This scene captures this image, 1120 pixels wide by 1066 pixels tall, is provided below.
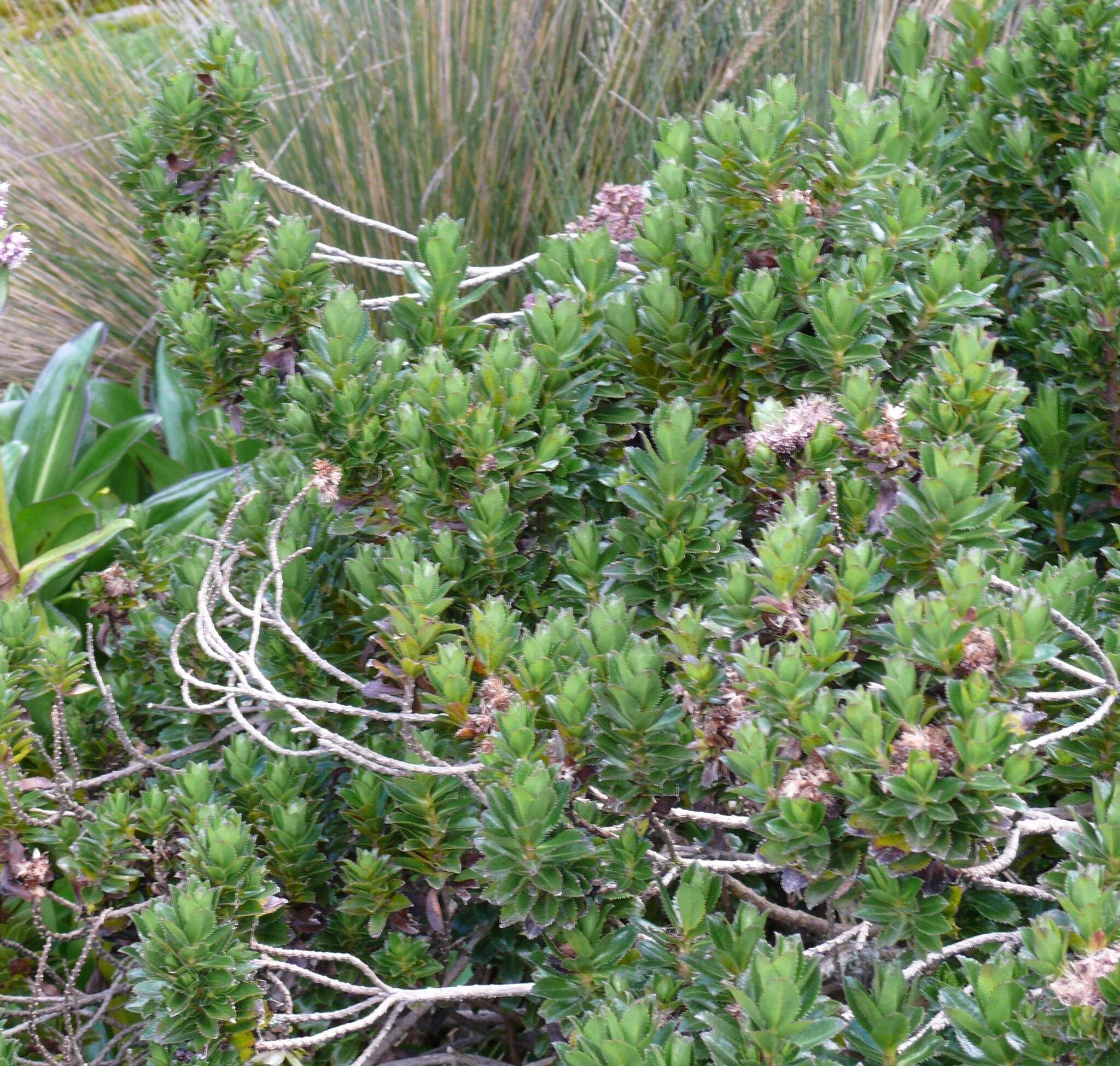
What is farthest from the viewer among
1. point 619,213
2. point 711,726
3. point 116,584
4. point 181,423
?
point 181,423

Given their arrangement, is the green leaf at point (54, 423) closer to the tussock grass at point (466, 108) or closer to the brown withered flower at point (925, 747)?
the tussock grass at point (466, 108)

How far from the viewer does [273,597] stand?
1656mm

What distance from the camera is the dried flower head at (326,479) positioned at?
1.52 metres

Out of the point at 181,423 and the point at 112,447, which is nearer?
the point at 112,447

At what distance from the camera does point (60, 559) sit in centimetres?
256

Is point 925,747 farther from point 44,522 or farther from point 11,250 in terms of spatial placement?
point 44,522

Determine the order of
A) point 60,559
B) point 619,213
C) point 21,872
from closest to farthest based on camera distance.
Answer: point 21,872 < point 619,213 < point 60,559

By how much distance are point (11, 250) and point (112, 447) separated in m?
0.93

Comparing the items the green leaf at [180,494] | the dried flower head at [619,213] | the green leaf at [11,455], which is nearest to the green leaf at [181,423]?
the green leaf at [180,494]

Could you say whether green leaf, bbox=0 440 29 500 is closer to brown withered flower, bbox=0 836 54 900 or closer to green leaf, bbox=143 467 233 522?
green leaf, bbox=143 467 233 522

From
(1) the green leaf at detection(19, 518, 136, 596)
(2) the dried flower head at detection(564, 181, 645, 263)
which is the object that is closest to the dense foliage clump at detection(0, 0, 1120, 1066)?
(2) the dried flower head at detection(564, 181, 645, 263)

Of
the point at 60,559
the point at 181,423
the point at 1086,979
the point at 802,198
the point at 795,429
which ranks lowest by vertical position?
the point at 181,423

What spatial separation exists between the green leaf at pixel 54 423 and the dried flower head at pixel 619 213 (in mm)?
1778

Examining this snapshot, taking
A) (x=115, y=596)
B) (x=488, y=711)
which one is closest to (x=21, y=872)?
(x=115, y=596)
